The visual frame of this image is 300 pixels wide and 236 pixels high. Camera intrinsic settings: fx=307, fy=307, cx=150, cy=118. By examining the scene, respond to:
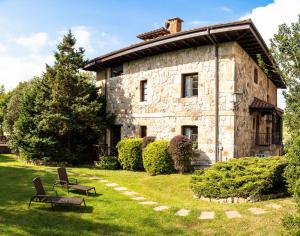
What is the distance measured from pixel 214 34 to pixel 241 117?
387 cm

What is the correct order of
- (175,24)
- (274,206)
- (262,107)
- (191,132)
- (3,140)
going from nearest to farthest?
(274,206) → (191,132) → (262,107) → (175,24) → (3,140)

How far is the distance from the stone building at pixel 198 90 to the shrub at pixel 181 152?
35.1 inches

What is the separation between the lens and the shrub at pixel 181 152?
1289cm

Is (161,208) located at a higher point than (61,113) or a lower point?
lower

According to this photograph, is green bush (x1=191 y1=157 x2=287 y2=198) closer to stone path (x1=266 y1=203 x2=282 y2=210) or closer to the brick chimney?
stone path (x1=266 y1=203 x2=282 y2=210)

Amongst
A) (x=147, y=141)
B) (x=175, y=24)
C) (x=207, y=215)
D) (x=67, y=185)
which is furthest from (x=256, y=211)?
(x=175, y=24)

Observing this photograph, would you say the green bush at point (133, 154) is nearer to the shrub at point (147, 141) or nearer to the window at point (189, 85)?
the shrub at point (147, 141)

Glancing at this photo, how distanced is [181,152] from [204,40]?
507 centimetres

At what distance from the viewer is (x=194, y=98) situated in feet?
46.6

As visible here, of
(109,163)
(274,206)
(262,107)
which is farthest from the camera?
(109,163)

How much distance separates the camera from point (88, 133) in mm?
18062

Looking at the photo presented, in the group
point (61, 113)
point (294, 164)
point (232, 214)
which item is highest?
point (61, 113)

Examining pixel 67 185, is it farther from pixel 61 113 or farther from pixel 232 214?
pixel 61 113

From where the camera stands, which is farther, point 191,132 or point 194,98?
point 191,132
